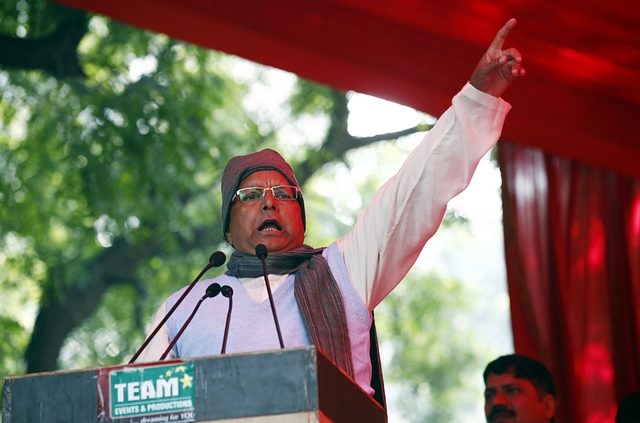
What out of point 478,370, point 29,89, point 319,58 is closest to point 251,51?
point 319,58

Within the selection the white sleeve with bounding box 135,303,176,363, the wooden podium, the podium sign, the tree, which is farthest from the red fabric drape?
the tree

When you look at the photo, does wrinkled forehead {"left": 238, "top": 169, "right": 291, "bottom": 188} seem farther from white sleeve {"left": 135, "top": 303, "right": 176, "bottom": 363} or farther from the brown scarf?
white sleeve {"left": 135, "top": 303, "right": 176, "bottom": 363}

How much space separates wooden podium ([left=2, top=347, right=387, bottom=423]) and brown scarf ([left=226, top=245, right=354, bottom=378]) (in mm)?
529

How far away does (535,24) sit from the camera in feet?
12.5

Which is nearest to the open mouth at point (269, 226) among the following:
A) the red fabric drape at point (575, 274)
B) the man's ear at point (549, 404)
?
the man's ear at point (549, 404)

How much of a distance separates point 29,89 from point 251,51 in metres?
4.44

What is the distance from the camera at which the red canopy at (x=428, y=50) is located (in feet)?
12.8

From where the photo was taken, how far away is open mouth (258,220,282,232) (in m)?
2.43

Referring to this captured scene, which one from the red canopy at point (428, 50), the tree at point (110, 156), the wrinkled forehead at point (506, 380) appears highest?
the tree at point (110, 156)

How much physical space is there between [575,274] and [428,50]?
143cm

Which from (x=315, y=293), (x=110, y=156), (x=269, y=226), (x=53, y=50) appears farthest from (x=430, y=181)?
(x=53, y=50)

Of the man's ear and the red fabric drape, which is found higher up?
the red fabric drape

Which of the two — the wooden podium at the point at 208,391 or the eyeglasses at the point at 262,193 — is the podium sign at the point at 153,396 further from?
the eyeglasses at the point at 262,193

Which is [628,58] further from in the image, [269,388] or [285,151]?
[285,151]
